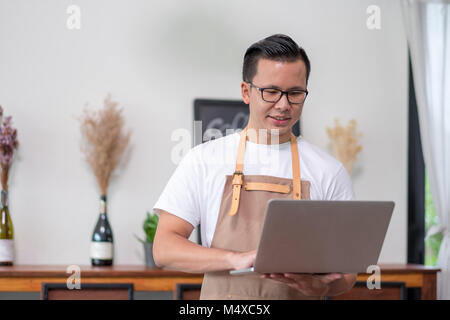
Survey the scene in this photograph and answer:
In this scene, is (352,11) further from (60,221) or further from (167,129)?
(60,221)

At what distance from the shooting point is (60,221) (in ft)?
11.9

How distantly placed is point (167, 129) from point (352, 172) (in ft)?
4.10

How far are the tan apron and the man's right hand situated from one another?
0.66ft

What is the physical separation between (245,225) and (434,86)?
8.47 ft

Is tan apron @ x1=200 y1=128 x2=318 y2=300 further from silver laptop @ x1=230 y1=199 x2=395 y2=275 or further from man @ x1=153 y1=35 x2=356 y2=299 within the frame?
silver laptop @ x1=230 y1=199 x2=395 y2=275

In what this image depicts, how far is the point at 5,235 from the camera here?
3.40 meters

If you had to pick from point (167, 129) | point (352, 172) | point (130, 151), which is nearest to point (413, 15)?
point (352, 172)

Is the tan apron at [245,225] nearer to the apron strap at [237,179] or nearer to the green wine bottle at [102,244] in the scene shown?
the apron strap at [237,179]

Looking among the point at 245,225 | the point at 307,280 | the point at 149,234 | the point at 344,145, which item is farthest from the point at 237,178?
the point at 344,145

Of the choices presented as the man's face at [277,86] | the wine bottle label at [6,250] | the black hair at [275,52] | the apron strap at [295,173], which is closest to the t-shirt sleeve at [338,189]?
the apron strap at [295,173]

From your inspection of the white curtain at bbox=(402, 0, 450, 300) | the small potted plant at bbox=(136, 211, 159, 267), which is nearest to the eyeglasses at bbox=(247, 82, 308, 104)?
the small potted plant at bbox=(136, 211, 159, 267)

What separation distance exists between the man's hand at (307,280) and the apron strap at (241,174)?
11.0 inches

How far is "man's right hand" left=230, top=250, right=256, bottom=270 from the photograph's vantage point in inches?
64.4

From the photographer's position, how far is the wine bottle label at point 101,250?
135 inches
